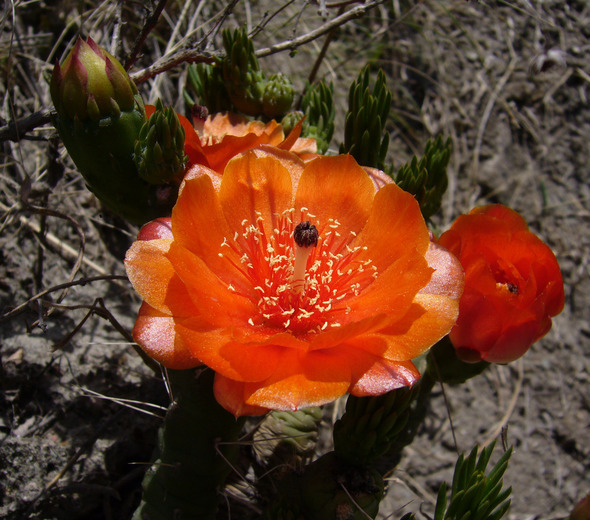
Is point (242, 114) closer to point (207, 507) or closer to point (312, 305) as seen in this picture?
point (312, 305)

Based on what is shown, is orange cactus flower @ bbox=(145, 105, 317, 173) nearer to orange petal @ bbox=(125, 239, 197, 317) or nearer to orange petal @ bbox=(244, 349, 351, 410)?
orange petal @ bbox=(125, 239, 197, 317)

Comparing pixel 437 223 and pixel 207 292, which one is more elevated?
pixel 207 292

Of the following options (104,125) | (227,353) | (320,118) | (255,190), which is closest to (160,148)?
(104,125)

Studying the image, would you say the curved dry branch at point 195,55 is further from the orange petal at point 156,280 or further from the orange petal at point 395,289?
the orange petal at point 395,289

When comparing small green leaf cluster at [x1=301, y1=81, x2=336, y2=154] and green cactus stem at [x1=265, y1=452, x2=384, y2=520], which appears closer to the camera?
green cactus stem at [x1=265, y1=452, x2=384, y2=520]

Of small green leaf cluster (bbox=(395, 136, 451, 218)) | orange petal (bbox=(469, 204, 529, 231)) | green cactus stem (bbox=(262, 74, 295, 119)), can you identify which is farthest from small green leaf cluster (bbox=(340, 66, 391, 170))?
orange petal (bbox=(469, 204, 529, 231))

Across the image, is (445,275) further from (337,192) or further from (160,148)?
(160,148)

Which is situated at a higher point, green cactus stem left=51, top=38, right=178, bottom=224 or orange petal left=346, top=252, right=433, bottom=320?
green cactus stem left=51, top=38, right=178, bottom=224
